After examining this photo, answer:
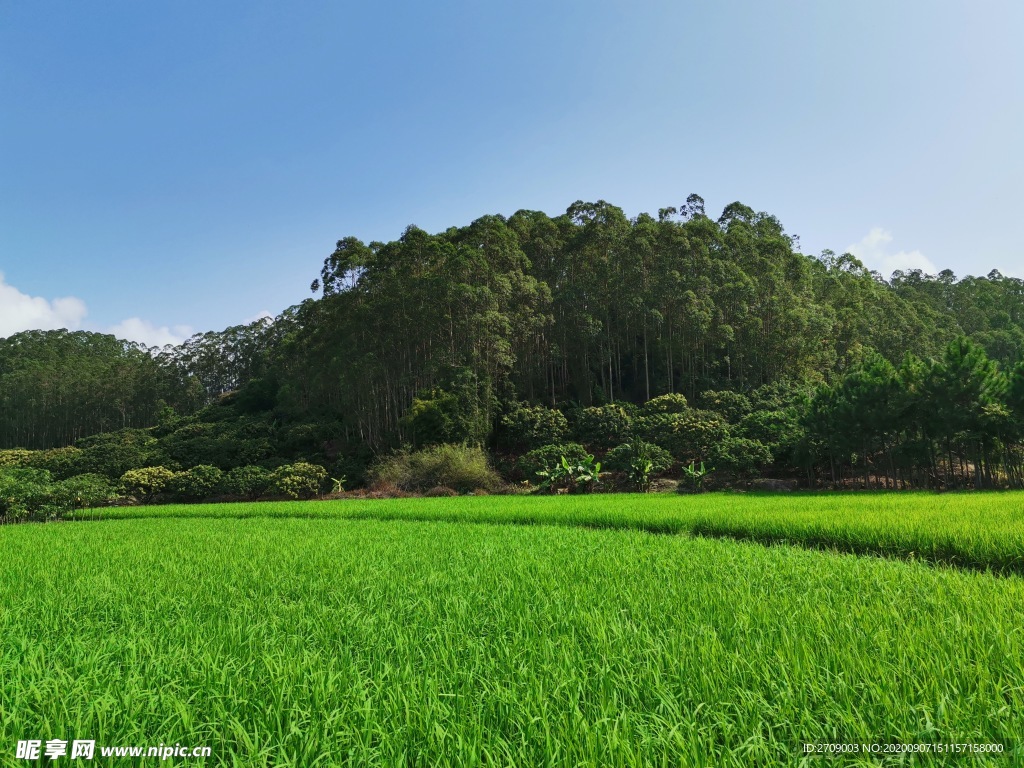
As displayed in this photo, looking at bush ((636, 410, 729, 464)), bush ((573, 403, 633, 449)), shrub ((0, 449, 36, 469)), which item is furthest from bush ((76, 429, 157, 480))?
bush ((636, 410, 729, 464))

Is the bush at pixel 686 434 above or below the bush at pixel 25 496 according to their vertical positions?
above

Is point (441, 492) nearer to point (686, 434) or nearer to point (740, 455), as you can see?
point (686, 434)

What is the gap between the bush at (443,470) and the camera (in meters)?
20.5

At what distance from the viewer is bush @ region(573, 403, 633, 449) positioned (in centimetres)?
2308

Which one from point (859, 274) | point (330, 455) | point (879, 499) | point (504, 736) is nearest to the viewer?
point (504, 736)

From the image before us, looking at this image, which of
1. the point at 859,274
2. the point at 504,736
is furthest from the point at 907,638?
the point at 859,274

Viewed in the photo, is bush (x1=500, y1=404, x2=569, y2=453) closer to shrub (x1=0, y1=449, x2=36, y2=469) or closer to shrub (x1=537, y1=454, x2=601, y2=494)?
shrub (x1=537, y1=454, x2=601, y2=494)

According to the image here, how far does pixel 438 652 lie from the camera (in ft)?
9.50

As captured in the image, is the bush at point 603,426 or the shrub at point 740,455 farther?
the bush at point 603,426

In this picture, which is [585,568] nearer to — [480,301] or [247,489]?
[480,301]

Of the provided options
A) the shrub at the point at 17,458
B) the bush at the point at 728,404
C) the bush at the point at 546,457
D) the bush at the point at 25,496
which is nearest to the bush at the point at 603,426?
the bush at the point at 546,457

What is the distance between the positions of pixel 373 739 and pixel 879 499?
42.9 ft

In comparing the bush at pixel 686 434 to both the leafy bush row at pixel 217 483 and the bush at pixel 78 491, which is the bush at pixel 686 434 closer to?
the leafy bush row at pixel 217 483

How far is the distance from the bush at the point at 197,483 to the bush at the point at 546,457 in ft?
43.9
